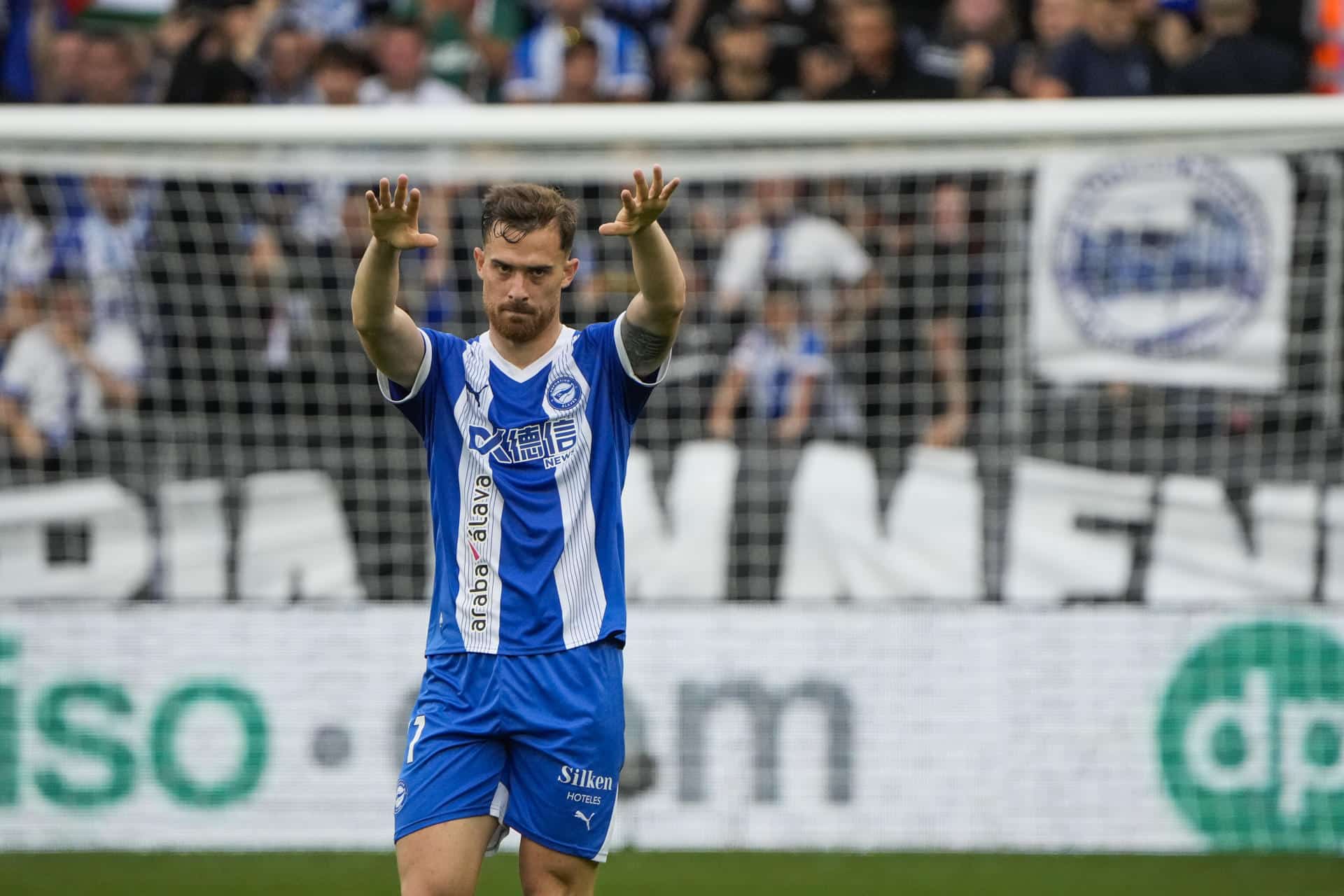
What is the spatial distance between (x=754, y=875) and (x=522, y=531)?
359 centimetres

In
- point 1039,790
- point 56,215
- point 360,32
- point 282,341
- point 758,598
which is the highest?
point 360,32

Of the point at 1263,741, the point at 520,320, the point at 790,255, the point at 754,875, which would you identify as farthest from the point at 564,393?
the point at 1263,741

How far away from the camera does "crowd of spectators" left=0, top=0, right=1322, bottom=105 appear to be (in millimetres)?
9492

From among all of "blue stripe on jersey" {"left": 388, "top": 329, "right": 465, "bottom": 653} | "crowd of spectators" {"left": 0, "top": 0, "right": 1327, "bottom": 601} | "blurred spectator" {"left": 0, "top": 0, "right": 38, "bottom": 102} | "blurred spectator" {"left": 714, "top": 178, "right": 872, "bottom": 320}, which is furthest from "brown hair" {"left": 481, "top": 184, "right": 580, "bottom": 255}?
"blurred spectator" {"left": 0, "top": 0, "right": 38, "bottom": 102}

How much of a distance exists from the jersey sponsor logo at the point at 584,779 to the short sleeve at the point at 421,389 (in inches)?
38.6

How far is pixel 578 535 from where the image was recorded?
4488 millimetres

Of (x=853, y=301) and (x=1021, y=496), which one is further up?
(x=853, y=301)

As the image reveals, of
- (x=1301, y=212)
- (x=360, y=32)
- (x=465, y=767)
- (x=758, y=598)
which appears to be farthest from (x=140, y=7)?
(x=465, y=767)

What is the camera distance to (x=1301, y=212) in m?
8.15

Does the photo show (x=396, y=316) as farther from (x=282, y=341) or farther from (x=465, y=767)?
(x=282, y=341)

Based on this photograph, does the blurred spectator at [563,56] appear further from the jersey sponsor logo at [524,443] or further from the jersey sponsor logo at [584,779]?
the jersey sponsor logo at [584,779]

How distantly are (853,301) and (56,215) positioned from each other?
3965 millimetres

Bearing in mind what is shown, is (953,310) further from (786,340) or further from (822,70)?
(822,70)

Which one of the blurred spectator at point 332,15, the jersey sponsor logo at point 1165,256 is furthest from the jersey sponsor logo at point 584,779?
the blurred spectator at point 332,15
